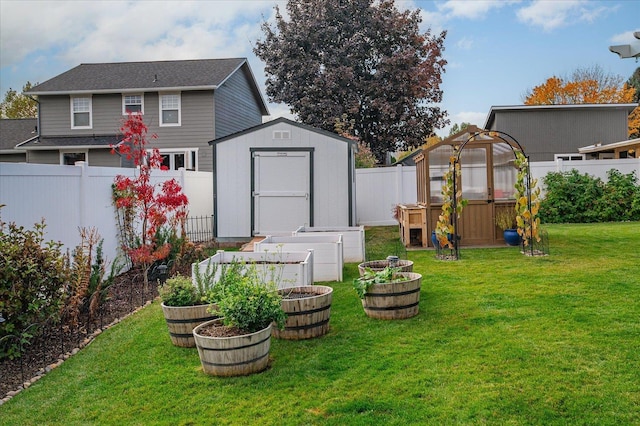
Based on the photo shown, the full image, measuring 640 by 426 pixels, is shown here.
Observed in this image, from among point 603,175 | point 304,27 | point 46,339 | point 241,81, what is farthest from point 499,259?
point 304,27

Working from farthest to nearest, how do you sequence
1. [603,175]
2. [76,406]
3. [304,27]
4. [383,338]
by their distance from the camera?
[304,27] → [603,175] → [383,338] → [76,406]

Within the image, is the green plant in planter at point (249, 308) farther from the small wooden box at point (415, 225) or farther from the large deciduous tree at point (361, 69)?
the large deciduous tree at point (361, 69)

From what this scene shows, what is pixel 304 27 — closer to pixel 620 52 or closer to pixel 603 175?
pixel 603 175

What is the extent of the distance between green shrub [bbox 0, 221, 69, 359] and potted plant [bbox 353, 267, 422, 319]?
2950 millimetres

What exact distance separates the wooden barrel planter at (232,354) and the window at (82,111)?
17.5 m

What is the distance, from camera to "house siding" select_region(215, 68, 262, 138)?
19.6 meters

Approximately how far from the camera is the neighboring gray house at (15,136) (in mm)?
21734

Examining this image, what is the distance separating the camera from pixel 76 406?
3867mm

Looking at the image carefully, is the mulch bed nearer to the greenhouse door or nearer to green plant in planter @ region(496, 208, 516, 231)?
the greenhouse door

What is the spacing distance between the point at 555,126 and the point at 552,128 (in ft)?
0.52

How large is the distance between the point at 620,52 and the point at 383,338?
3.24 m

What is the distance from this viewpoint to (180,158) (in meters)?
19.2

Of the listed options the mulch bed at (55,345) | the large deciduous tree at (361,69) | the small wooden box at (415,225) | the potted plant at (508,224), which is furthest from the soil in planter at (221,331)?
the large deciduous tree at (361,69)

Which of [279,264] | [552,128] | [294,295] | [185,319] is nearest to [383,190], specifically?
[279,264]
